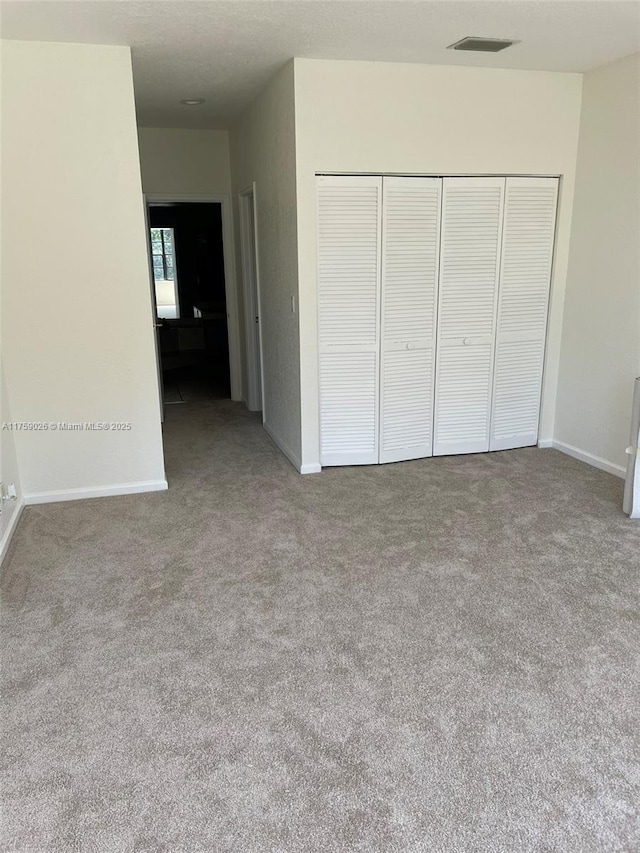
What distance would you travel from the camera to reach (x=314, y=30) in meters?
3.22

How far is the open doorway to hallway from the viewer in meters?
8.68

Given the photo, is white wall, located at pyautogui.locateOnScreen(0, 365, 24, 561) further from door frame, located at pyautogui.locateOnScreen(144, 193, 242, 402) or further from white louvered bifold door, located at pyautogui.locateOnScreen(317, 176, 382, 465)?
door frame, located at pyautogui.locateOnScreen(144, 193, 242, 402)

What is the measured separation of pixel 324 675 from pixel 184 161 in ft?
16.6

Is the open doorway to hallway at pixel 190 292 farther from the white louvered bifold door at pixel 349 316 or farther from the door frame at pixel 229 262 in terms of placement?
the white louvered bifold door at pixel 349 316

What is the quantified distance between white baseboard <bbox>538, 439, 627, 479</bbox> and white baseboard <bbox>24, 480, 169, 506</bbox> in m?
2.93

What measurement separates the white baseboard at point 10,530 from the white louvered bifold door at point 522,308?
328 cm

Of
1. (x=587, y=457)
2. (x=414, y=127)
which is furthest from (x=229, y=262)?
(x=587, y=457)

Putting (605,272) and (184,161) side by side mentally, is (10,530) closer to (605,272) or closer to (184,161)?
(184,161)

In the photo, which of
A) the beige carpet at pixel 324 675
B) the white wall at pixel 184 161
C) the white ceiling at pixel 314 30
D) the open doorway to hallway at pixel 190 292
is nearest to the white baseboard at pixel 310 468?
the beige carpet at pixel 324 675

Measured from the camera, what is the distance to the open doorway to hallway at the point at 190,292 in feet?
28.5

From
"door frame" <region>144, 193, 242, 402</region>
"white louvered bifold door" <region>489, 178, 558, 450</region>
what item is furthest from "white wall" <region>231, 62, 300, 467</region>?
"white louvered bifold door" <region>489, 178, 558, 450</region>

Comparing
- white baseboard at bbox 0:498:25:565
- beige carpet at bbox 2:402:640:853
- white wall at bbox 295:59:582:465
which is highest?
white wall at bbox 295:59:582:465

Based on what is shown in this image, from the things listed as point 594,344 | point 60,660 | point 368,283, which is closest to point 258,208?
point 368,283

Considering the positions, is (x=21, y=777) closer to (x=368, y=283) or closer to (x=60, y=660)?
(x=60, y=660)
